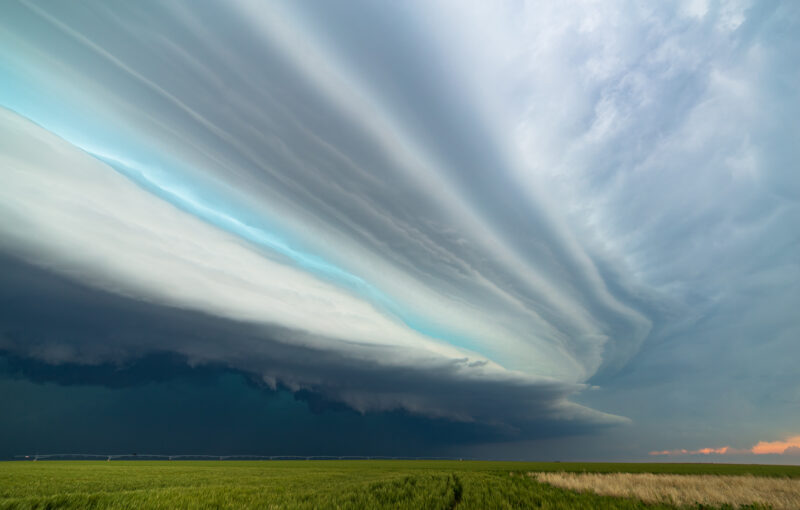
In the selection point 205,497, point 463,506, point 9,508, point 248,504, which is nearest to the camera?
point 9,508

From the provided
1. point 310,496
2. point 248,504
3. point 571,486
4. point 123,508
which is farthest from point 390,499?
point 571,486

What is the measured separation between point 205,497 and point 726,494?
31.7 m

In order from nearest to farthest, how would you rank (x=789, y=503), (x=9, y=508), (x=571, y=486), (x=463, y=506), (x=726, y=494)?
(x=9, y=508), (x=463, y=506), (x=789, y=503), (x=726, y=494), (x=571, y=486)

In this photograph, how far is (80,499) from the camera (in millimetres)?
16750


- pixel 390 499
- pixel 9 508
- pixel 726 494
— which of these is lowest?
pixel 9 508

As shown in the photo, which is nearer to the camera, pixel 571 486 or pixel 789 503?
pixel 789 503

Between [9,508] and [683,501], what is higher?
[683,501]

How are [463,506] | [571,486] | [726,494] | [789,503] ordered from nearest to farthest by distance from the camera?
[463,506] < [789,503] < [726,494] < [571,486]

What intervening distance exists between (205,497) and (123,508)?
4134mm

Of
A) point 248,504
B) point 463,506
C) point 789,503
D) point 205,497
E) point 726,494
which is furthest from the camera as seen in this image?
point 726,494

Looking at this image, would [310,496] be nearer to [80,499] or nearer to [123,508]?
[123,508]

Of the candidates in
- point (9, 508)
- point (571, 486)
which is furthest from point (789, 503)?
point (9, 508)

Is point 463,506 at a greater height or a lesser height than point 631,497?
lesser

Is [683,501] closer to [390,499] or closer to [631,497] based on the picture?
[631,497]
